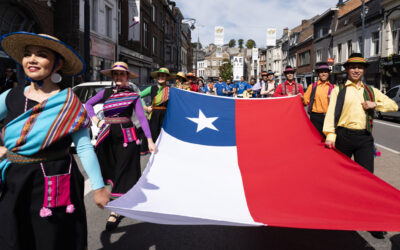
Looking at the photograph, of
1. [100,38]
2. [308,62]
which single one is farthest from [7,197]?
[308,62]

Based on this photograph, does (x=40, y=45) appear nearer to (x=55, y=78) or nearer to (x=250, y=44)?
(x=55, y=78)

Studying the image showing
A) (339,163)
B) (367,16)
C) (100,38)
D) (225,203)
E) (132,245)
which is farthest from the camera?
(367,16)

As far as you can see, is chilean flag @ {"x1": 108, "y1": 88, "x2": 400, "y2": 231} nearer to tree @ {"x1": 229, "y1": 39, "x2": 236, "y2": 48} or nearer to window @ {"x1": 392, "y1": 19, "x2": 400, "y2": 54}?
window @ {"x1": 392, "y1": 19, "x2": 400, "y2": 54}

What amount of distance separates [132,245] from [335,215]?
2013 millimetres

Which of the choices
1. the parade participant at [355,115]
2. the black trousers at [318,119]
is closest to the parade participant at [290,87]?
the black trousers at [318,119]

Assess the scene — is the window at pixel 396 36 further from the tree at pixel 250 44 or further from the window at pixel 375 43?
the tree at pixel 250 44

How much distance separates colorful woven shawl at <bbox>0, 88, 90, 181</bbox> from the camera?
7.13ft

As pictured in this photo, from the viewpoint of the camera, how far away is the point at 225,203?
3270 mm

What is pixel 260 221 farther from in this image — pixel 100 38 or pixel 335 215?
pixel 100 38

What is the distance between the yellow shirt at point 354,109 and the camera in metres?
4.19

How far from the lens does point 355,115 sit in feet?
13.8

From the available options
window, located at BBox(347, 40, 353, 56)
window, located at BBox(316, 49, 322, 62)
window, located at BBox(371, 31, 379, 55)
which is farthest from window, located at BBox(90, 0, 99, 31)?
window, located at BBox(316, 49, 322, 62)

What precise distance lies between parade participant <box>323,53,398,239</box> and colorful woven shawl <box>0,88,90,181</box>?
3070 mm

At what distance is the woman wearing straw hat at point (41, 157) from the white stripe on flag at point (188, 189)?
1.35ft
